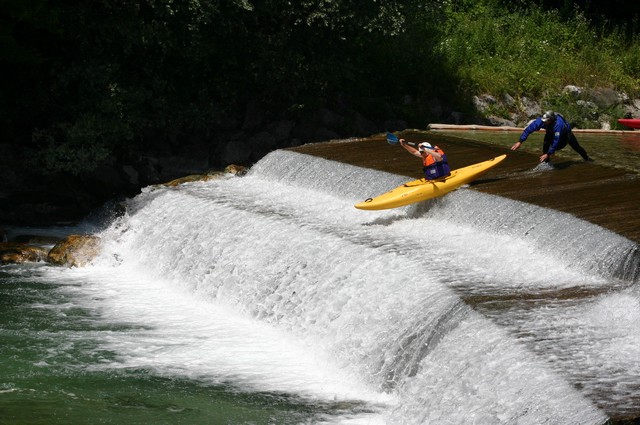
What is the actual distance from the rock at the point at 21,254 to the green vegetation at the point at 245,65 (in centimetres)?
278

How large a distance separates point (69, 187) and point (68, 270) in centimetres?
461

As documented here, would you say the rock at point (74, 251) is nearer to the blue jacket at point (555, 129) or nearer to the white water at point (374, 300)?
the white water at point (374, 300)

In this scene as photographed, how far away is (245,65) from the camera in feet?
79.5

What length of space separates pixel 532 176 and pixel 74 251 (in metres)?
7.43

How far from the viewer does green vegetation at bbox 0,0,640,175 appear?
21875 mm

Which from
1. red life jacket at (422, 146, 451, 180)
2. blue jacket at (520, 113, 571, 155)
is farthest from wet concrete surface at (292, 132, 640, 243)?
red life jacket at (422, 146, 451, 180)

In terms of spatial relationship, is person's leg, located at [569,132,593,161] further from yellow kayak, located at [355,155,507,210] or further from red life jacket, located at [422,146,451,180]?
red life jacket, located at [422,146,451,180]

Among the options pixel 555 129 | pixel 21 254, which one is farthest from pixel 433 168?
pixel 21 254

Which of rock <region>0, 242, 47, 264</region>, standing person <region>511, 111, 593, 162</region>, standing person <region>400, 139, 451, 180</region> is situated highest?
standing person <region>511, 111, 593, 162</region>

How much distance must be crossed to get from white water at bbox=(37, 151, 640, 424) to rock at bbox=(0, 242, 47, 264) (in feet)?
3.18

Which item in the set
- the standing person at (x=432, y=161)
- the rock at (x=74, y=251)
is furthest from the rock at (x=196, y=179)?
the standing person at (x=432, y=161)

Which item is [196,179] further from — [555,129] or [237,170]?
[555,129]

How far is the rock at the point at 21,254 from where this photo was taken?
18922 mm

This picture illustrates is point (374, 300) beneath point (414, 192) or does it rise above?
beneath
